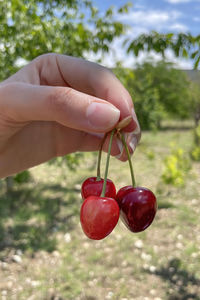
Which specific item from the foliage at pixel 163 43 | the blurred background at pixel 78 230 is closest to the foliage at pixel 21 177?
the blurred background at pixel 78 230

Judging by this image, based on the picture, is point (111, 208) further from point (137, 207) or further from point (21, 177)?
point (21, 177)

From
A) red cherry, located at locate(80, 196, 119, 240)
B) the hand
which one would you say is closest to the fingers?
the hand

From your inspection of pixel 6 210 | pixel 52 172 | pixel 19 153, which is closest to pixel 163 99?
pixel 52 172

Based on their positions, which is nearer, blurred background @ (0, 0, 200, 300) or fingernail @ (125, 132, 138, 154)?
fingernail @ (125, 132, 138, 154)

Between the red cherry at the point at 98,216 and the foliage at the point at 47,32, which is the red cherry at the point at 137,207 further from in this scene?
the foliage at the point at 47,32

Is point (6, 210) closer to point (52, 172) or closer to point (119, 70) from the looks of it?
point (52, 172)

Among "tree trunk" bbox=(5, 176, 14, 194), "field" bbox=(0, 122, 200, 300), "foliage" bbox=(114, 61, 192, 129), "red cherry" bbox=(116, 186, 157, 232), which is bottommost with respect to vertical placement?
"foliage" bbox=(114, 61, 192, 129)

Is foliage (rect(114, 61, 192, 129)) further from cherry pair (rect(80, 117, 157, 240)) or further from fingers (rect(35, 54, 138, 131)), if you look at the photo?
cherry pair (rect(80, 117, 157, 240))

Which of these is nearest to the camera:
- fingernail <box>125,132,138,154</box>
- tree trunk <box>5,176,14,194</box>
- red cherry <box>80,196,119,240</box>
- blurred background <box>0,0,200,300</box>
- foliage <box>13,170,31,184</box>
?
red cherry <box>80,196,119,240</box>
